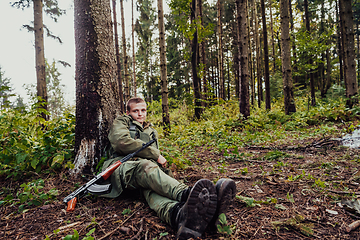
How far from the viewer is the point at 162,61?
7.12 meters

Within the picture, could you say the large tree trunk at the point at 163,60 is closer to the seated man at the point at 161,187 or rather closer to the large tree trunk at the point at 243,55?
the large tree trunk at the point at 243,55

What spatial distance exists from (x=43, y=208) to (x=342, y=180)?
13.2 feet

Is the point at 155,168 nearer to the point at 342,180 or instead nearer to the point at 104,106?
the point at 104,106

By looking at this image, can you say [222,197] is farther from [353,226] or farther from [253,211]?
[353,226]

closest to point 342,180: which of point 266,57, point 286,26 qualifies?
point 286,26

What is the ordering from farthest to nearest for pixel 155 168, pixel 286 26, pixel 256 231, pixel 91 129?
1. pixel 286 26
2. pixel 91 129
3. pixel 155 168
4. pixel 256 231

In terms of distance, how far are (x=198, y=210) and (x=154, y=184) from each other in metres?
0.66

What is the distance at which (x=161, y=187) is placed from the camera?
2.16 m

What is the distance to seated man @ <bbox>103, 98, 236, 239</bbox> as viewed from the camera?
1.75 m

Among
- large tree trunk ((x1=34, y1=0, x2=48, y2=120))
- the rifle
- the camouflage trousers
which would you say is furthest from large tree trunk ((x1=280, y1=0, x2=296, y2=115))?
large tree trunk ((x1=34, y1=0, x2=48, y2=120))

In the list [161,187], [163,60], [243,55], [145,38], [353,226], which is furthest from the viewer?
[145,38]

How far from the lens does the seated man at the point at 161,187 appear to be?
68.9 inches

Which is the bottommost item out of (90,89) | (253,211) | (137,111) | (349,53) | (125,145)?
(253,211)

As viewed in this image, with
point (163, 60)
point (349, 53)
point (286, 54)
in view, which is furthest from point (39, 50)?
point (349, 53)
